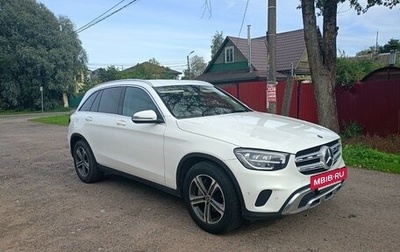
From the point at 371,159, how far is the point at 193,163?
4714 mm

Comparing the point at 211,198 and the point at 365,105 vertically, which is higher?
the point at 365,105

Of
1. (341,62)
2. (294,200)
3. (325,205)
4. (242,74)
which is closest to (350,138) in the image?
(325,205)

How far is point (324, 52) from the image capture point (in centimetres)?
877

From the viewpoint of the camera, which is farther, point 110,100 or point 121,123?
point 110,100

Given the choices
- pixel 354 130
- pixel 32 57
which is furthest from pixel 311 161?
pixel 32 57

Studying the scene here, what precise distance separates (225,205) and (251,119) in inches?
49.5

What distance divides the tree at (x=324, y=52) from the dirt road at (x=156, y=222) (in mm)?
3115

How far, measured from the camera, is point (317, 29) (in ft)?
28.6

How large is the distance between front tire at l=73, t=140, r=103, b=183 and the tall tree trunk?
19.4 feet

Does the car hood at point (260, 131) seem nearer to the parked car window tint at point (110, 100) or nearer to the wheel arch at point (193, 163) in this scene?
the wheel arch at point (193, 163)

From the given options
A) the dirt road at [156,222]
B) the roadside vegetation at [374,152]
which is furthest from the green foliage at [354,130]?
the dirt road at [156,222]

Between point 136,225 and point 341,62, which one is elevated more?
point 341,62

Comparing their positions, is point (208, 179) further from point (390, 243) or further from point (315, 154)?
point (390, 243)

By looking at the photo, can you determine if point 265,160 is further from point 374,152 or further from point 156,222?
point 374,152
